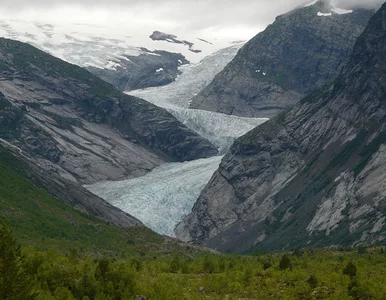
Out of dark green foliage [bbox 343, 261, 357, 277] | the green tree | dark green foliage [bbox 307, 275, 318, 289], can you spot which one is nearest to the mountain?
dark green foliage [bbox 343, 261, 357, 277]

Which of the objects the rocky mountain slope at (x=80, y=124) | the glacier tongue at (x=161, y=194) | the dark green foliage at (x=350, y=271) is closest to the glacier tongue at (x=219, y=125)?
the rocky mountain slope at (x=80, y=124)

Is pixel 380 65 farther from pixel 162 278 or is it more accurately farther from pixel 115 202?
pixel 162 278

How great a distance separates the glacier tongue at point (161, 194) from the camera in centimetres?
12231

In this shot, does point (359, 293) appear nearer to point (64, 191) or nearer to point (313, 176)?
point (64, 191)

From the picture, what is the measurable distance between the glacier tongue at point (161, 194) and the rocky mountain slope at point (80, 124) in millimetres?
12128

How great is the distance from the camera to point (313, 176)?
10425 centimetres

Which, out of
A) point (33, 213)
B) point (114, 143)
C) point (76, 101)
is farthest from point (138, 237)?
point (76, 101)

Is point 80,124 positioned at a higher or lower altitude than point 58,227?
lower

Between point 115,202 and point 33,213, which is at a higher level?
point 33,213

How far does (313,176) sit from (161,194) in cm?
3524

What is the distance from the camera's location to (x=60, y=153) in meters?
151

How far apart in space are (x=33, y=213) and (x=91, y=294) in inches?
1744

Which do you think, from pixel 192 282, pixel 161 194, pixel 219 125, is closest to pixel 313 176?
pixel 161 194

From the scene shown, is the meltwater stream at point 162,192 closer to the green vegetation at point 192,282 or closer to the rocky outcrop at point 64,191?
the rocky outcrop at point 64,191
